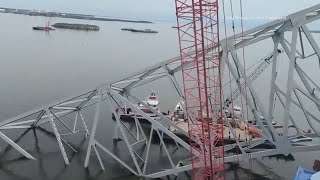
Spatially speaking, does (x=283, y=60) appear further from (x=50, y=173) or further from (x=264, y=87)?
(x=50, y=173)

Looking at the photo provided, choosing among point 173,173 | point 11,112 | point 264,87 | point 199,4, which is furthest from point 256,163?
point 264,87

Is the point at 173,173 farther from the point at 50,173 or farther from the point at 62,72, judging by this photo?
the point at 62,72

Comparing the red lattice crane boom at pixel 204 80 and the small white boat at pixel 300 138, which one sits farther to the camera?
the small white boat at pixel 300 138

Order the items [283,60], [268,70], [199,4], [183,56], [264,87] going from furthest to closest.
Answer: [283,60], [268,70], [264,87], [183,56], [199,4]

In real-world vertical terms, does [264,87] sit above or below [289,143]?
above

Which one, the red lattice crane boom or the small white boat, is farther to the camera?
the small white boat

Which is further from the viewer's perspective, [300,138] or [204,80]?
[300,138]

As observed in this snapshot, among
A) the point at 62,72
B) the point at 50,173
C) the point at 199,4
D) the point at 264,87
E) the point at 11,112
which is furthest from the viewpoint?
the point at 62,72

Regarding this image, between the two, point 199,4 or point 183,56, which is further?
point 183,56

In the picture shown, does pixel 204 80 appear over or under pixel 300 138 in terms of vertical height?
over

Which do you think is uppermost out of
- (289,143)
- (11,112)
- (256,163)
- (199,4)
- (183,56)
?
(199,4)
